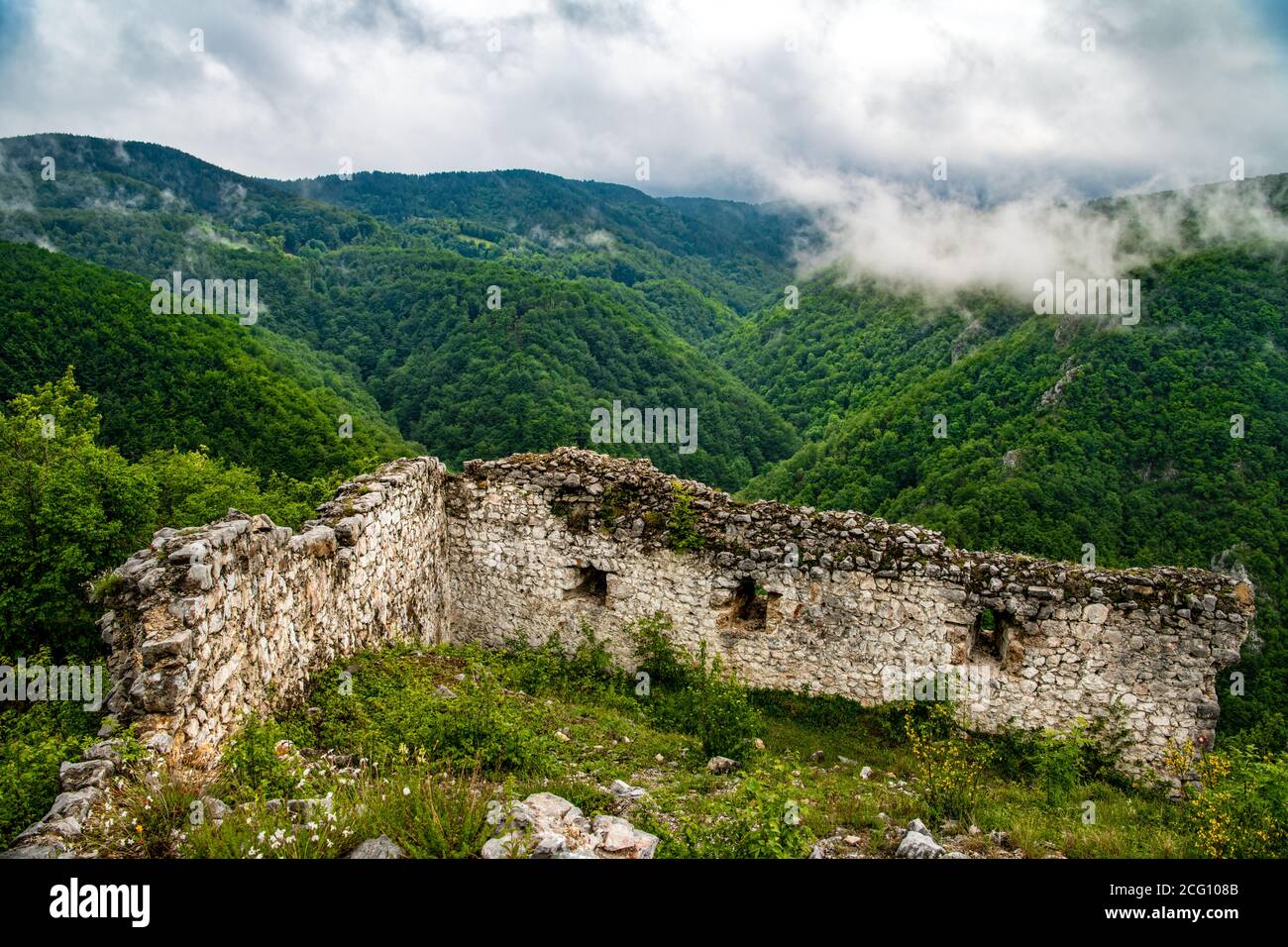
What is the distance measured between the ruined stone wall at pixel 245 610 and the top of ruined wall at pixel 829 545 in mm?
2355

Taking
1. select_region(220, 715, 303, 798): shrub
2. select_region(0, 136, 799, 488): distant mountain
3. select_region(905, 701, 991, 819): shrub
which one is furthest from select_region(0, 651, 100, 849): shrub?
select_region(0, 136, 799, 488): distant mountain

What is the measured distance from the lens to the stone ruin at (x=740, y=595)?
26.9 ft

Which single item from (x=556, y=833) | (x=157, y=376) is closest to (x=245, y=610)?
(x=556, y=833)

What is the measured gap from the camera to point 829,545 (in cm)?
942

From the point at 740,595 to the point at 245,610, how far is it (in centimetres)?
598

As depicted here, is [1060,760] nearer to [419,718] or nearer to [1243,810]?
[1243,810]

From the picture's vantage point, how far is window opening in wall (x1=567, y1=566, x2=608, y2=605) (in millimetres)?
10477

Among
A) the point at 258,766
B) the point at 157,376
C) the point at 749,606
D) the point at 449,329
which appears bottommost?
the point at 258,766

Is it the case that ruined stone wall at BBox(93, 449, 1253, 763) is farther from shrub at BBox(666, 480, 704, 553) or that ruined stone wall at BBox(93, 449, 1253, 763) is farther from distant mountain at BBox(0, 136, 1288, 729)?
distant mountain at BBox(0, 136, 1288, 729)

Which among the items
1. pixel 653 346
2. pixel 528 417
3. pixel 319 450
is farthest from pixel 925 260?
pixel 319 450

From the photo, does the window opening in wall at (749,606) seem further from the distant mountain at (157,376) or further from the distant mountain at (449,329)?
the distant mountain at (449,329)

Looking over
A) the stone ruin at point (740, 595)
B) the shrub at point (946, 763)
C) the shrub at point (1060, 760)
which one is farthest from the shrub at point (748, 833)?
the shrub at point (1060, 760)
